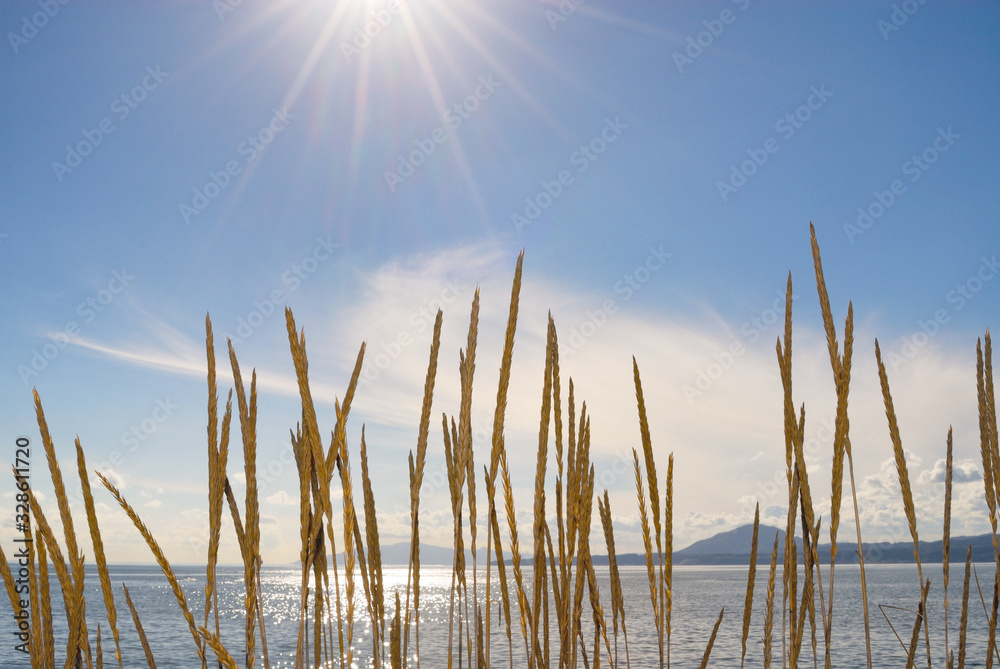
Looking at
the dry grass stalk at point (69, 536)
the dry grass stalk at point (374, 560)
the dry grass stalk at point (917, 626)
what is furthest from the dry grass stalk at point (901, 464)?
the dry grass stalk at point (69, 536)

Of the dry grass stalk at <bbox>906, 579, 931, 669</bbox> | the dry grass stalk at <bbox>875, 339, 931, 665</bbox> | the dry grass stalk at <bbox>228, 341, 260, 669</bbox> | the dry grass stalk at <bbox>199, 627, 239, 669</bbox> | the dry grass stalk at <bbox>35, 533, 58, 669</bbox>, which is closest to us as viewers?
the dry grass stalk at <bbox>199, 627, 239, 669</bbox>

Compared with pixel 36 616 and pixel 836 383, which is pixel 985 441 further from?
pixel 36 616

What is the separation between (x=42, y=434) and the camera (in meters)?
1.71

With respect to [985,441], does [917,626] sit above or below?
below

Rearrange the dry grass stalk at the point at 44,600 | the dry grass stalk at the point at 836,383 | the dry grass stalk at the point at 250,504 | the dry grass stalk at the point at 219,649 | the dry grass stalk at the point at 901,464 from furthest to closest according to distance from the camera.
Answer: the dry grass stalk at the point at 901,464 → the dry grass stalk at the point at 44,600 → the dry grass stalk at the point at 836,383 → the dry grass stalk at the point at 250,504 → the dry grass stalk at the point at 219,649

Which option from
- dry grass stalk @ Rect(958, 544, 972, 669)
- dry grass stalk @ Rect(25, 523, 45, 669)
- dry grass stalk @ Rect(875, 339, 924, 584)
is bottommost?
dry grass stalk @ Rect(958, 544, 972, 669)

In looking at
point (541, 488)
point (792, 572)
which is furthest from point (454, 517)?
point (792, 572)

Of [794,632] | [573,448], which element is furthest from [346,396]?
[794,632]

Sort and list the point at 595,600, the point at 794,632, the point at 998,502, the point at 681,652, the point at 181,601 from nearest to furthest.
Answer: the point at 181,601 → the point at 794,632 → the point at 595,600 → the point at 998,502 → the point at 681,652

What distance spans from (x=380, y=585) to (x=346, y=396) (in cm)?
55

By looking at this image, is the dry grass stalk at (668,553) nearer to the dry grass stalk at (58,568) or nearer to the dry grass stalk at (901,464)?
the dry grass stalk at (901,464)

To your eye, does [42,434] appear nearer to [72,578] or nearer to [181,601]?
[72,578]

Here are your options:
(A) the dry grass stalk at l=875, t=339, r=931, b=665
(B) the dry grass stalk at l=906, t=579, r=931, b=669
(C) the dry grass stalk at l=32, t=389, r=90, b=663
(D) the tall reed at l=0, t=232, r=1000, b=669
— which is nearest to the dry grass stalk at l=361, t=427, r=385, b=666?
(D) the tall reed at l=0, t=232, r=1000, b=669

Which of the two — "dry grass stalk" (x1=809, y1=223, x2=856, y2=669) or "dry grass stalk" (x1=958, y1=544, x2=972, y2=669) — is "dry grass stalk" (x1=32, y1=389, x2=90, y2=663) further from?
"dry grass stalk" (x1=958, y1=544, x2=972, y2=669)
